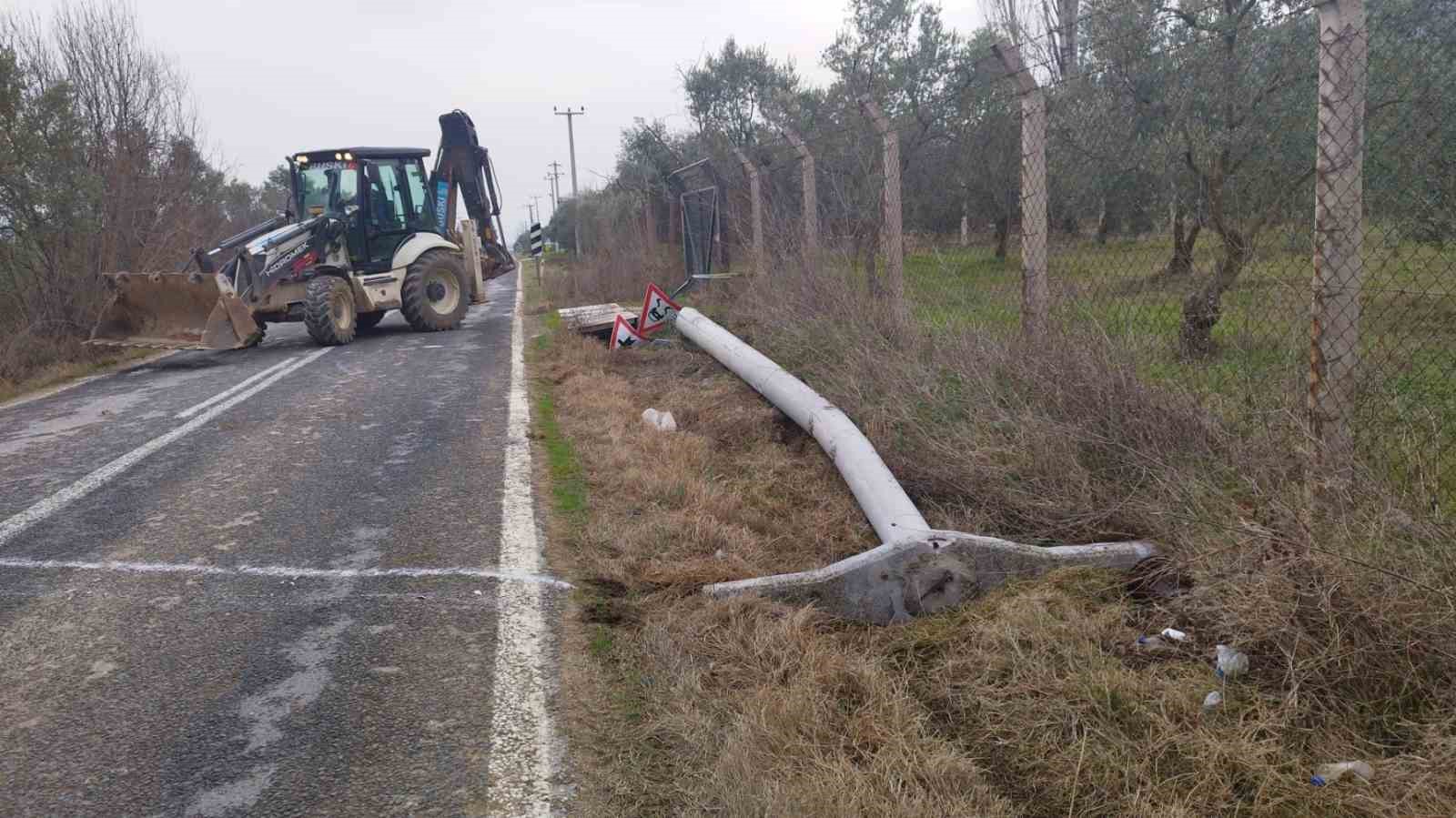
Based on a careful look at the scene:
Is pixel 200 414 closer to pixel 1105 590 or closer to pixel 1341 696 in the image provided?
pixel 1105 590

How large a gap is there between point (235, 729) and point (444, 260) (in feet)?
46.8

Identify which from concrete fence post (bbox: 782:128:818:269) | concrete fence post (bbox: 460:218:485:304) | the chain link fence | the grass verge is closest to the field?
the chain link fence

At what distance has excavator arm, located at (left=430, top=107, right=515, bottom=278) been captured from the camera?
17875mm

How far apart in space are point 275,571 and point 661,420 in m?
3.48

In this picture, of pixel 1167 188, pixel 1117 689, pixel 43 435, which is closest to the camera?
pixel 1117 689

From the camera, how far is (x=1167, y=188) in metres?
5.90

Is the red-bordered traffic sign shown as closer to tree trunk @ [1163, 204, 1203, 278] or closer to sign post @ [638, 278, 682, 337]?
sign post @ [638, 278, 682, 337]

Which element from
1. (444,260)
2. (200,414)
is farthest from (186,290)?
(200,414)

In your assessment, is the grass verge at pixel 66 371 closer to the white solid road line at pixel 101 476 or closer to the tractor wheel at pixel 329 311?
the tractor wheel at pixel 329 311

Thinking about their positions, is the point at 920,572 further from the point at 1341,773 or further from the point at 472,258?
the point at 472,258

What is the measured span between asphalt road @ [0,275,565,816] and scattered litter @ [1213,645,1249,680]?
201 centimetres

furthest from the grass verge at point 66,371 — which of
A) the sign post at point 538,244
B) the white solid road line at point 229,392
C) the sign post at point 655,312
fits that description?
the sign post at point 538,244

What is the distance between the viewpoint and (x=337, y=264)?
51.3ft

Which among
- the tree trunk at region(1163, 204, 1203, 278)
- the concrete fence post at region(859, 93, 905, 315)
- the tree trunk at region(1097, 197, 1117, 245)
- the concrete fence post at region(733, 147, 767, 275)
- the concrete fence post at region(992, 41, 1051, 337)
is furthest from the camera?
the concrete fence post at region(733, 147, 767, 275)
